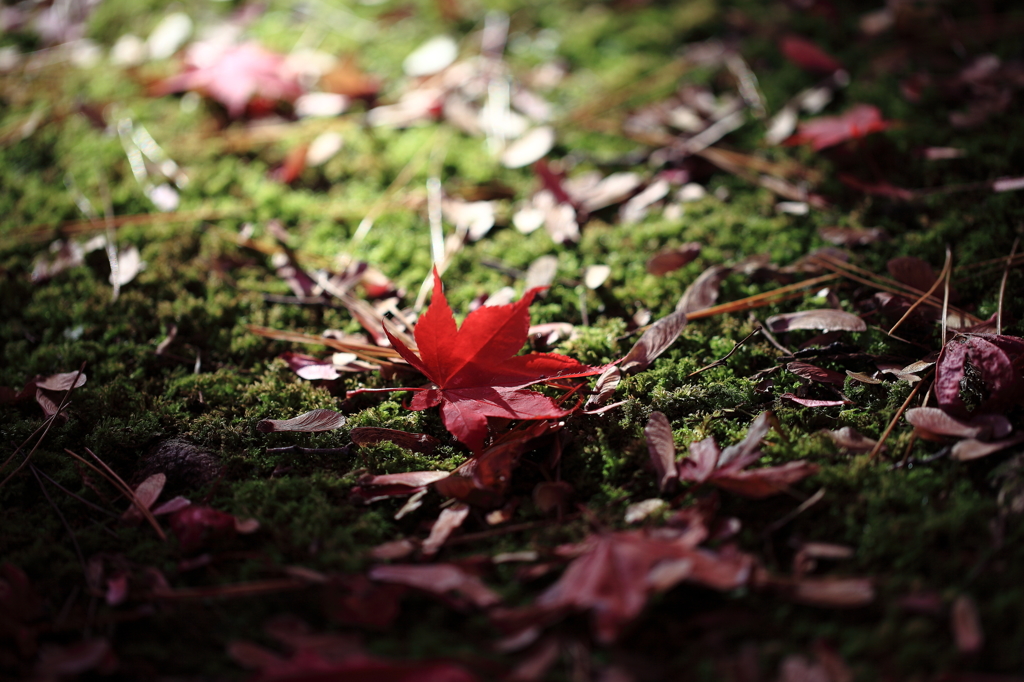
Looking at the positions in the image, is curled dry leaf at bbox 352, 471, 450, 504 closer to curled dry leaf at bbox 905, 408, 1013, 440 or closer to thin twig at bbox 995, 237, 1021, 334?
curled dry leaf at bbox 905, 408, 1013, 440

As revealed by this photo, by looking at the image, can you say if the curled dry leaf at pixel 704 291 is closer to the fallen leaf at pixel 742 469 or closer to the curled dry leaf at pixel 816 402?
the curled dry leaf at pixel 816 402

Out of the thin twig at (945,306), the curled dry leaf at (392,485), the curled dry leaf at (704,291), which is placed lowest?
the curled dry leaf at (392,485)

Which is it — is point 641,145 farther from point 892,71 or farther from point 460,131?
point 892,71

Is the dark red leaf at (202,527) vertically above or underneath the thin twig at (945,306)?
underneath

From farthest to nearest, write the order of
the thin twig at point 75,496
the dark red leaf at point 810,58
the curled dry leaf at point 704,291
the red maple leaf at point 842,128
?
the dark red leaf at point 810,58 < the red maple leaf at point 842,128 < the curled dry leaf at point 704,291 < the thin twig at point 75,496

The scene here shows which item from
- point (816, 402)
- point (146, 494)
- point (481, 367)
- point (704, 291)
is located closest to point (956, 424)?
point (816, 402)

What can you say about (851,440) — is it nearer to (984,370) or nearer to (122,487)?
(984,370)

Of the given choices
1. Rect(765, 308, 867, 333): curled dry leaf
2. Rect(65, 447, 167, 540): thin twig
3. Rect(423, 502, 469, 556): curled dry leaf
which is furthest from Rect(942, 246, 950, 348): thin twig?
Rect(65, 447, 167, 540): thin twig

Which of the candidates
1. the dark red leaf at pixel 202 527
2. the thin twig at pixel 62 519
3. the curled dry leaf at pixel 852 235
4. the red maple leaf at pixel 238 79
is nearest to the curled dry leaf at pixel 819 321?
the curled dry leaf at pixel 852 235
